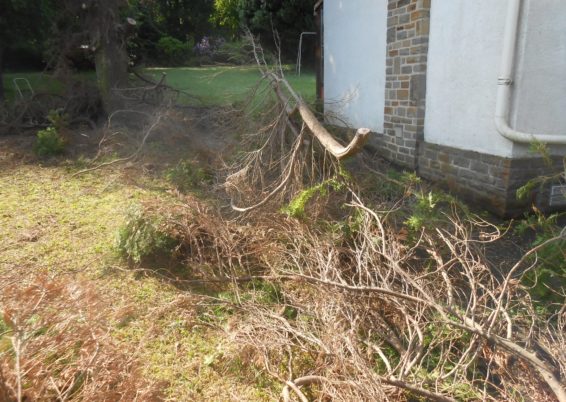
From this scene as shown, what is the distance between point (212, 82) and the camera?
1495 cm

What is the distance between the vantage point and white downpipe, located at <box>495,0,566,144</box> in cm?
390

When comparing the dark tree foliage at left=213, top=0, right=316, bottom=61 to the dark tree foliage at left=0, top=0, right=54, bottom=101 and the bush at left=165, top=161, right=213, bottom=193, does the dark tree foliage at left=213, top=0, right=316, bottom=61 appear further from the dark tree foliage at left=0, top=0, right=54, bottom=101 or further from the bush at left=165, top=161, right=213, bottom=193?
the bush at left=165, top=161, right=213, bottom=193

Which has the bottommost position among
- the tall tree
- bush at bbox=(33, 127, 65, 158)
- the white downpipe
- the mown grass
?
the mown grass

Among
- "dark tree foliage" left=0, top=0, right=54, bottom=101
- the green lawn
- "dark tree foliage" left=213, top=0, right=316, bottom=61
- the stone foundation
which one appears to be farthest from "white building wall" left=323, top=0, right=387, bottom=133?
"dark tree foliage" left=213, top=0, right=316, bottom=61

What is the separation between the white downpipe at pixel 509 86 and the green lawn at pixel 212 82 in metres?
3.62

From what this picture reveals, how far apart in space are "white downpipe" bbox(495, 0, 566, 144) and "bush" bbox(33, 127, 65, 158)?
7.23 meters

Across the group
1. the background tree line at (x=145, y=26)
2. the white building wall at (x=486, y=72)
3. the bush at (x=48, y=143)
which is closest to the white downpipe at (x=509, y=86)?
the white building wall at (x=486, y=72)

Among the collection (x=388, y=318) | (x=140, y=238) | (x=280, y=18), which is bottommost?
(x=388, y=318)

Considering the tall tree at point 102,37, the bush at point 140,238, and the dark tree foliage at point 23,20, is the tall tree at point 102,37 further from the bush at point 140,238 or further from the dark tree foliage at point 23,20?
the bush at point 140,238

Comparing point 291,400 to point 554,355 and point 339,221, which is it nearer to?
point 554,355

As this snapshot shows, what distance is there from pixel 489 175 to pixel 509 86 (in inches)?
38.9

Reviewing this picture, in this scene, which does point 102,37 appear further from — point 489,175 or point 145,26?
point 145,26

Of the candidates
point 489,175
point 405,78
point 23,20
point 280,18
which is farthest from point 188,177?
point 280,18

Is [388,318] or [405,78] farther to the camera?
[405,78]
